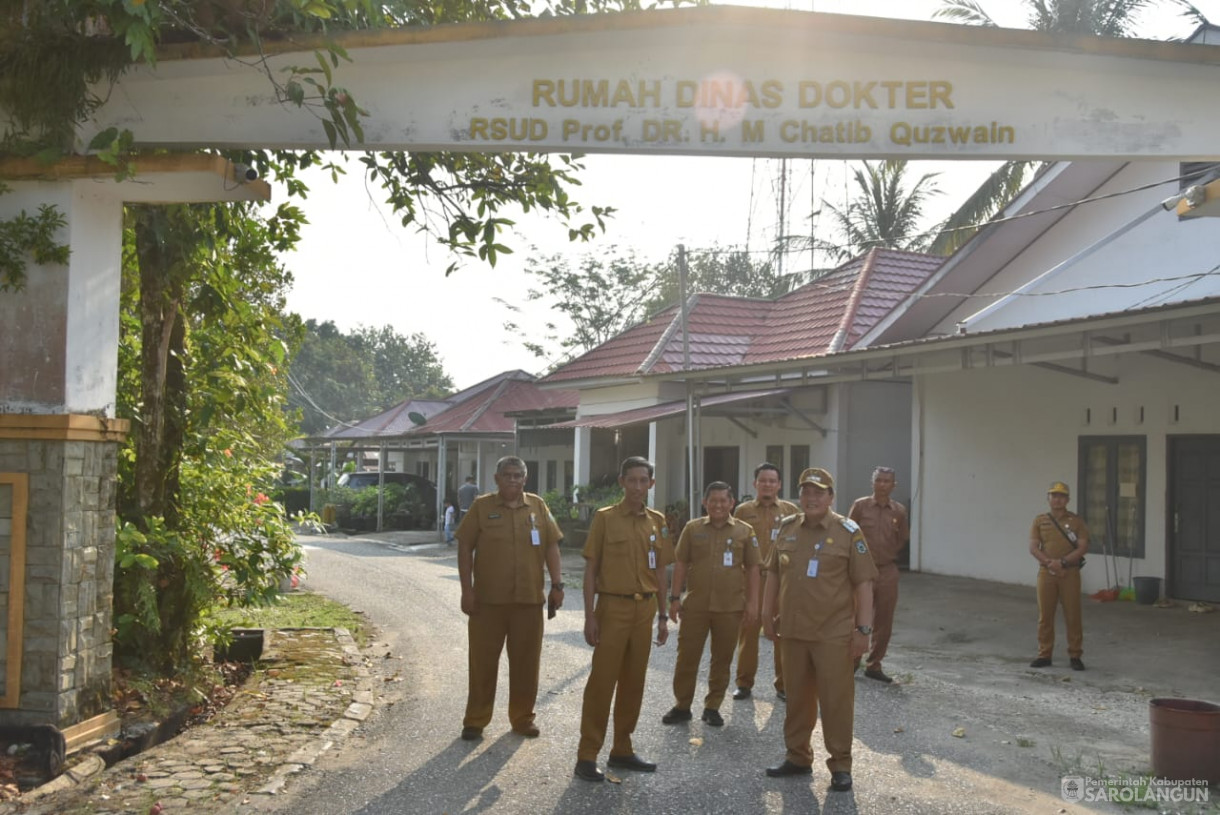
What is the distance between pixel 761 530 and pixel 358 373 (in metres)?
81.4

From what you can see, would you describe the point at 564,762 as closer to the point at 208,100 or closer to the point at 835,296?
the point at 208,100

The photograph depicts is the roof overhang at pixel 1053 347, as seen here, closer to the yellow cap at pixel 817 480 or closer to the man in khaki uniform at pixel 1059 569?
the man in khaki uniform at pixel 1059 569

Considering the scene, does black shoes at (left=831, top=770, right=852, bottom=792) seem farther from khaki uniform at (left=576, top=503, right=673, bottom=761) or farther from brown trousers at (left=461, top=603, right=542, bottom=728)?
brown trousers at (left=461, top=603, right=542, bottom=728)

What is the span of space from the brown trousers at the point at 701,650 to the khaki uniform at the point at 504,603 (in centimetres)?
112

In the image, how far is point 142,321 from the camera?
8469 mm

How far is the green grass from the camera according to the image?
12.9m

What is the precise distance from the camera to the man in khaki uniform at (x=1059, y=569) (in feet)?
35.0

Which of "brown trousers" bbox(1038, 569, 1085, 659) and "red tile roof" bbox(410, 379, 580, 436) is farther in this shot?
"red tile roof" bbox(410, 379, 580, 436)

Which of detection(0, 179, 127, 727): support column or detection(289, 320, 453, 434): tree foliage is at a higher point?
detection(289, 320, 453, 434): tree foliage

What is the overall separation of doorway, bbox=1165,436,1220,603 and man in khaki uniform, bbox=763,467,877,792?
28.4ft

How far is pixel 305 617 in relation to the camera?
14078mm

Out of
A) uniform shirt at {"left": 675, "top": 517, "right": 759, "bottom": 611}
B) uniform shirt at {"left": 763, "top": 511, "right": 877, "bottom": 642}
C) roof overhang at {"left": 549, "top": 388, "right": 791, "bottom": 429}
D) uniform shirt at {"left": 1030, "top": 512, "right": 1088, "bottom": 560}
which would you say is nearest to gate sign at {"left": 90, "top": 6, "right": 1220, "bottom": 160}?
uniform shirt at {"left": 763, "top": 511, "right": 877, "bottom": 642}
